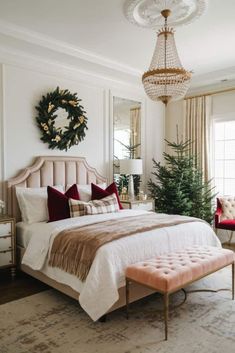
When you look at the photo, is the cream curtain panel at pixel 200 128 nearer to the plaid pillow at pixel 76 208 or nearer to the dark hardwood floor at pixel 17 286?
the plaid pillow at pixel 76 208

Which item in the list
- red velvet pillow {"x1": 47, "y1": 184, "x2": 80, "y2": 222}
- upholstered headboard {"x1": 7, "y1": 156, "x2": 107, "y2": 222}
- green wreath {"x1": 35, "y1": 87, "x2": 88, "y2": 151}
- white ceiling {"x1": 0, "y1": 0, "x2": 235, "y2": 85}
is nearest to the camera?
white ceiling {"x1": 0, "y1": 0, "x2": 235, "y2": 85}

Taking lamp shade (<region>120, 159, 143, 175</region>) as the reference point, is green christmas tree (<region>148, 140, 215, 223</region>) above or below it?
below

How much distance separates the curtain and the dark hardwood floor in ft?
9.65

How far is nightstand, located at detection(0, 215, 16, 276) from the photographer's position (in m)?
3.55

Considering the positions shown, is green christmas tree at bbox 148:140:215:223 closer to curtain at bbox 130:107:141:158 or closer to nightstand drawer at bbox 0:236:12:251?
curtain at bbox 130:107:141:158

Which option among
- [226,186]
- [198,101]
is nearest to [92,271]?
[226,186]

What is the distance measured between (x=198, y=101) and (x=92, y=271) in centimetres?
418

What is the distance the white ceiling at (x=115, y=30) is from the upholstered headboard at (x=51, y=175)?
163 cm

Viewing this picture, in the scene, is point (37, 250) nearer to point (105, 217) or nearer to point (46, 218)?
point (46, 218)

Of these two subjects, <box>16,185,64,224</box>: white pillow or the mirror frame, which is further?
the mirror frame

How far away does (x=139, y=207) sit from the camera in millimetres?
5086

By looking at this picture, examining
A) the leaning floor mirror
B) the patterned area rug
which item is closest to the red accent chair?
the leaning floor mirror

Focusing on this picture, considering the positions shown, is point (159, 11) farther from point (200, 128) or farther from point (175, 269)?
point (200, 128)

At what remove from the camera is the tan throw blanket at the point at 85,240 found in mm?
2721
